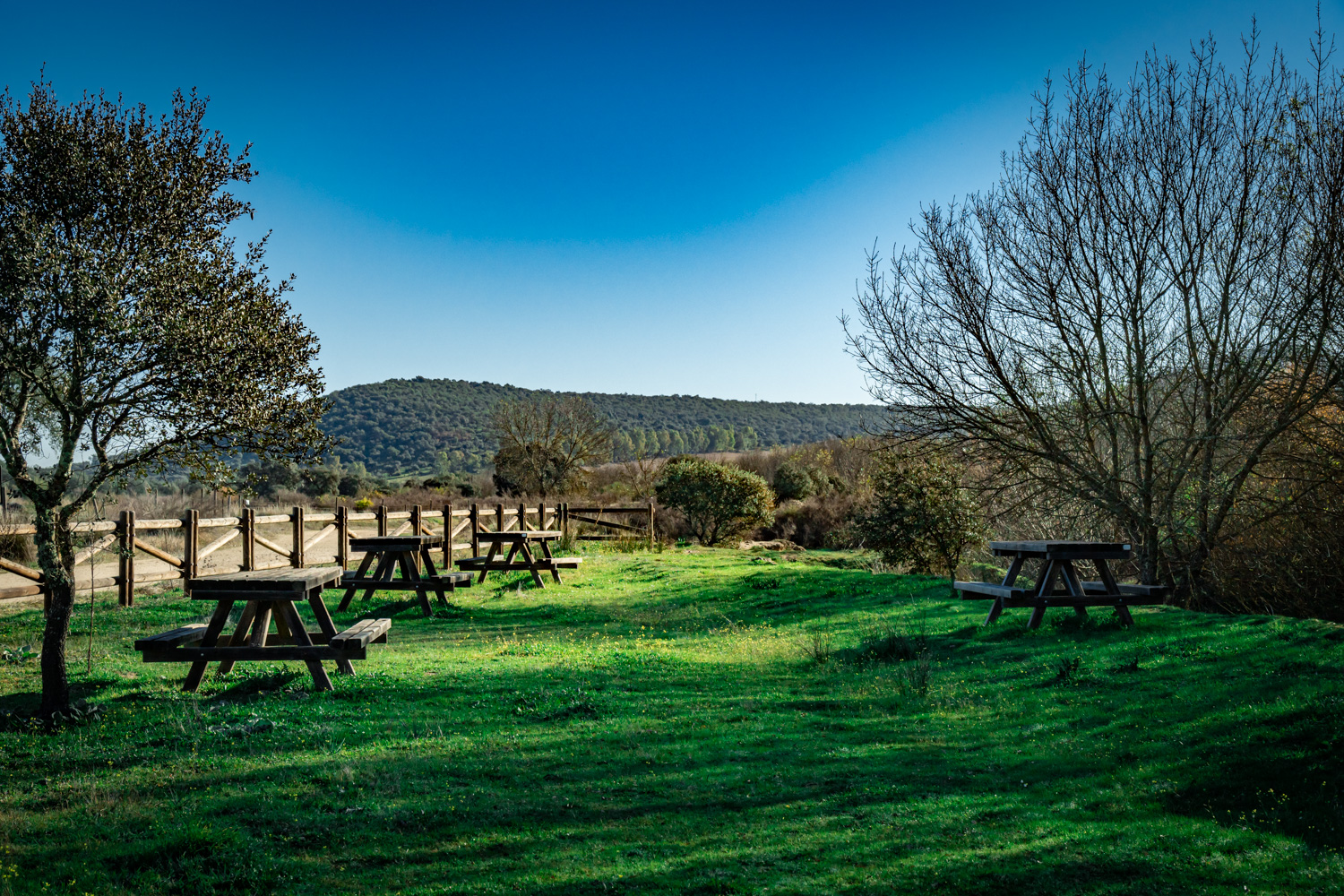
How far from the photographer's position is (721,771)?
5.45 m

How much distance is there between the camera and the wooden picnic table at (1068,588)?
922 centimetres

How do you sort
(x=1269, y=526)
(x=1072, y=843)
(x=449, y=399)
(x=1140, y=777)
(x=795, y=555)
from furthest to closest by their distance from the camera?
(x=449, y=399), (x=795, y=555), (x=1269, y=526), (x=1140, y=777), (x=1072, y=843)

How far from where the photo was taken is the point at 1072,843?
4.33m

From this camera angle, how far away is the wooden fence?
12.8 m

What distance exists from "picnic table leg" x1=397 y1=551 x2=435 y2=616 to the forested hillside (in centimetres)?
4897

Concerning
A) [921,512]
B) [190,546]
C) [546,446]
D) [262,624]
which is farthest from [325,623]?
[546,446]

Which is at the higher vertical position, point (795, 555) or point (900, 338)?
point (900, 338)

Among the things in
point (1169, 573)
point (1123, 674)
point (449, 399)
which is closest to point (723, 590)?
point (1169, 573)

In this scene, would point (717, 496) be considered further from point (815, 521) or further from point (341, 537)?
point (341, 537)

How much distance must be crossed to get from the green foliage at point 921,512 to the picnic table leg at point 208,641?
37.9ft

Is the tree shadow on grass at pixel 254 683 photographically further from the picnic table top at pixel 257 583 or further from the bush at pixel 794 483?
the bush at pixel 794 483

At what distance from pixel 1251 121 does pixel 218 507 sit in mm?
35327

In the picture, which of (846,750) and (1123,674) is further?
(1123,674)

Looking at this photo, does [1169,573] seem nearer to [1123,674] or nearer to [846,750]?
[1123,674]
